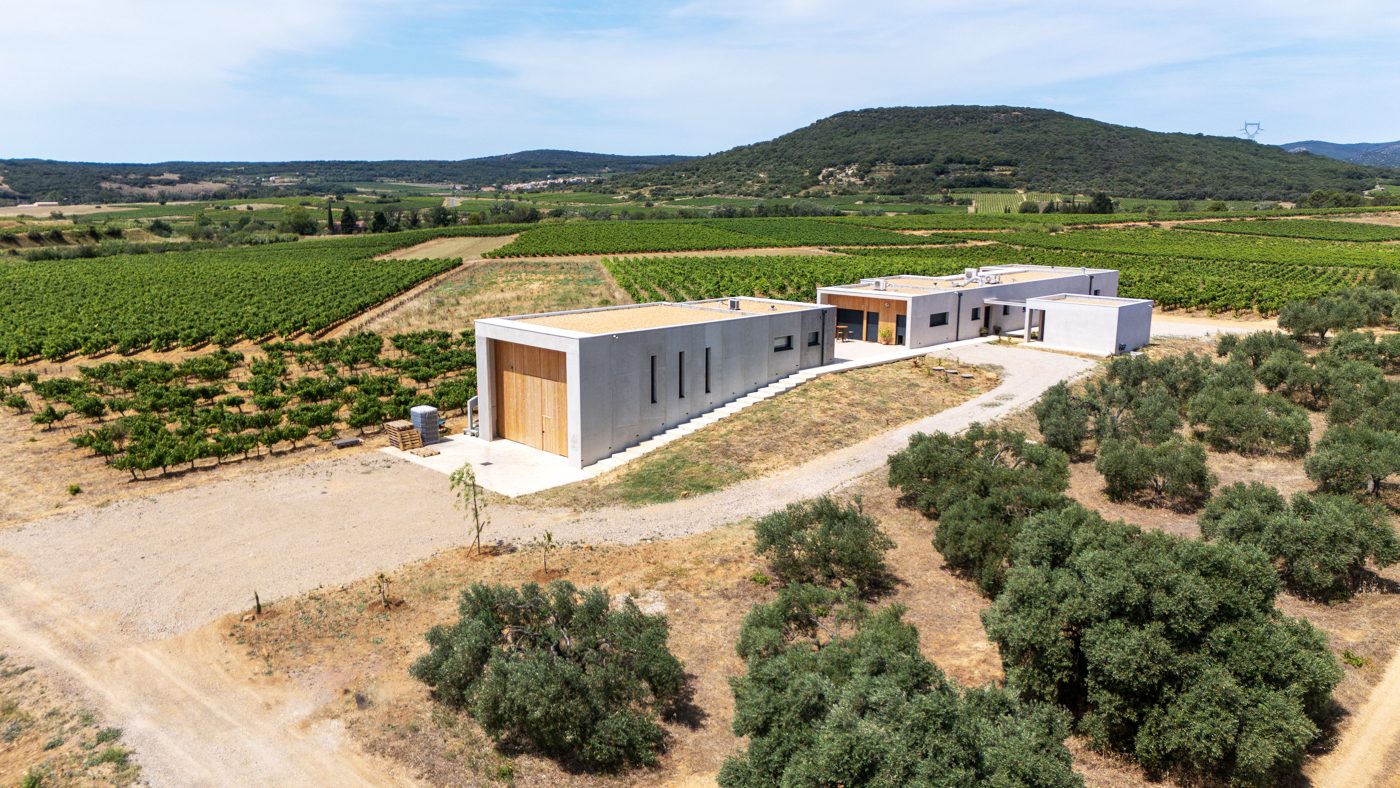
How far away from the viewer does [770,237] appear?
93.1m

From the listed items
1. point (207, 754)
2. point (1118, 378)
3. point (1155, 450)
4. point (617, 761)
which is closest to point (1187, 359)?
point (1118, 378)

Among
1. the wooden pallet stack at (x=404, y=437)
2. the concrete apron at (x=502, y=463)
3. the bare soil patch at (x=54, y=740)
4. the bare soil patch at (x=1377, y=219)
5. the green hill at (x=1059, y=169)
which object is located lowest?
the bare soil patch at (x=54, y=740)

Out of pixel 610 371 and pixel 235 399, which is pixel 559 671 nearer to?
pixel 610 371

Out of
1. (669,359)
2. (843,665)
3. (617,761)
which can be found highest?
(669,359)

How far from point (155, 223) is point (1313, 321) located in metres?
126

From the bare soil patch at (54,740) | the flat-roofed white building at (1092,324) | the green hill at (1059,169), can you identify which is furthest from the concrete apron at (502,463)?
the green hill at (1059,169)

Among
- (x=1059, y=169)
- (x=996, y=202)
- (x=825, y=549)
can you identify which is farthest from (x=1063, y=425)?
(x=1059, y=169)

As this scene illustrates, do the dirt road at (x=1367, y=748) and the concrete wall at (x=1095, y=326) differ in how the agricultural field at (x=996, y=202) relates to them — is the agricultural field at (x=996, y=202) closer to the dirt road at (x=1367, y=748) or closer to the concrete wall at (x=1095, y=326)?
the concrete wall at (x=1095, y=326)

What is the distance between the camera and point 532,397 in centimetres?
2280

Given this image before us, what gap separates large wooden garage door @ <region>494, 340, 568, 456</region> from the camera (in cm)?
2192

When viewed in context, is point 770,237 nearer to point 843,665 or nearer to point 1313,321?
point 1313,321

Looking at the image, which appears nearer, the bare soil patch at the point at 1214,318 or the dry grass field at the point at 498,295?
the bare soil patch at the point at 1214,318

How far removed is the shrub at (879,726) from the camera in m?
7.85

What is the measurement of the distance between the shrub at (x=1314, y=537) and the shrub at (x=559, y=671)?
11461 millimetres
